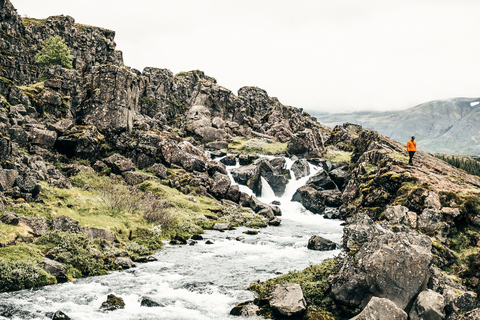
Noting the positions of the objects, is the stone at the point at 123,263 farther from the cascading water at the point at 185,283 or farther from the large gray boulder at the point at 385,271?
the large gray boulder at the point at 385,271

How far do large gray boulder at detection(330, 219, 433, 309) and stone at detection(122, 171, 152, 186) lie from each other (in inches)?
1776

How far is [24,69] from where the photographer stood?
8962 centimetres

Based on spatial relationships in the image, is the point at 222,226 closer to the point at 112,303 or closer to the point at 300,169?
the point at 112,303

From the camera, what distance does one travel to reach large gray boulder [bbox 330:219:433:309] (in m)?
19.0

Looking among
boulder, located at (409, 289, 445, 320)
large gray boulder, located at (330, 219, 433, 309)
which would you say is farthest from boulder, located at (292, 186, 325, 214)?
boulder, located at (409, 289, 445, 320)

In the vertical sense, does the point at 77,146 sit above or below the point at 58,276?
above

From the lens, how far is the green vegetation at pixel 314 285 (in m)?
20.8

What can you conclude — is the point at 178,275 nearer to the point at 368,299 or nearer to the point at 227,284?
the point at 227,284

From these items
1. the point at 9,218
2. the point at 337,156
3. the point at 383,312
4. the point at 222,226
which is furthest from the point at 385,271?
the point at 337,156

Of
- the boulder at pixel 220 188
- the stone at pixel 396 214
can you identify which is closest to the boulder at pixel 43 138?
the boulder at pixel 220 188

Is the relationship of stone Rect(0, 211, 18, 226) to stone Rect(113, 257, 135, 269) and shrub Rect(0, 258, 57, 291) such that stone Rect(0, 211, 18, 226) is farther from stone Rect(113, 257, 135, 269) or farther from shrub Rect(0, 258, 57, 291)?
stone Rect(113, 257, 135, 269)

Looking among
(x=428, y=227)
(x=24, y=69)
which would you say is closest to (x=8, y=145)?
(x=428, y=227)

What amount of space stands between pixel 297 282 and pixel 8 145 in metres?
32.7

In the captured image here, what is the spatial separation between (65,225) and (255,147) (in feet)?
248
